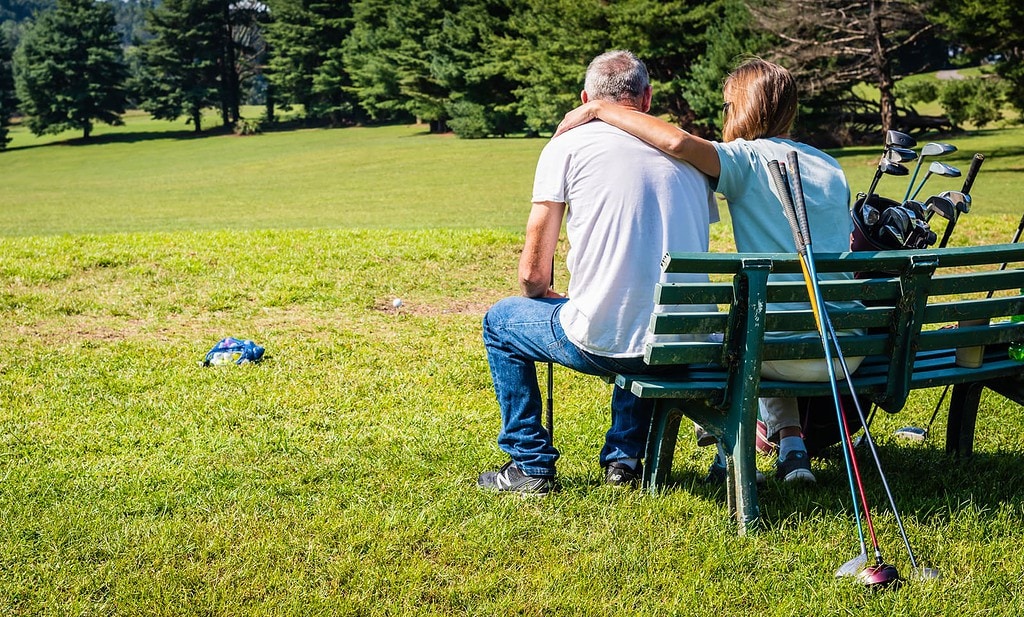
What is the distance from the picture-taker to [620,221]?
11.8ft

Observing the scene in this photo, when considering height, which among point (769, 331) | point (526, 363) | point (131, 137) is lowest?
point (131, 137)

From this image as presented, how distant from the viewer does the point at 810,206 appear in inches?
148

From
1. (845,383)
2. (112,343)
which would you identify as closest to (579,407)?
(845,383)

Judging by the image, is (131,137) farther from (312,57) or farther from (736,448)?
(736,448)

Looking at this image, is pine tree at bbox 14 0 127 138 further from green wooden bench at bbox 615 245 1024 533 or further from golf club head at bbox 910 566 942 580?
golf club head at bbox 910 566 942 580

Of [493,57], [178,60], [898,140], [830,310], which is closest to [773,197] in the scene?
[830,310]

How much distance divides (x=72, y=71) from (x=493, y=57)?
32.8 meters

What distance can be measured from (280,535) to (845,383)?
81.4 inches

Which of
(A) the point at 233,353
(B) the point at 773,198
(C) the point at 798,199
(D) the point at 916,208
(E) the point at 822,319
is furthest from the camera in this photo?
(A) the point at 233,353

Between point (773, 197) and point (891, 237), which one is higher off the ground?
point (773, 197)

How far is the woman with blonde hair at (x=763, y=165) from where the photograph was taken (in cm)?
368

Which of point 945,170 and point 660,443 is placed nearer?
point 660,443

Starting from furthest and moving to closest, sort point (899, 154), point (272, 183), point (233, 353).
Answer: point (272, 183) → point (233, 353) → point (899, 154)

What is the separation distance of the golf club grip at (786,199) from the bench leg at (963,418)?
4.94 feet
